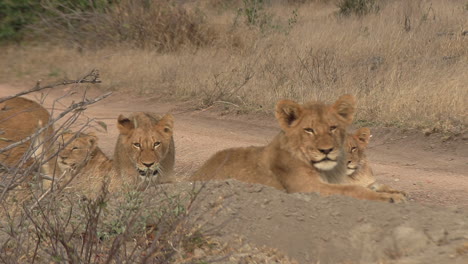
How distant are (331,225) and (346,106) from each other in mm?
1479

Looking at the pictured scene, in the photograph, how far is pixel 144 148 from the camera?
269 inches

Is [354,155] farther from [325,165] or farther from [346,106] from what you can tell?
[325,165]

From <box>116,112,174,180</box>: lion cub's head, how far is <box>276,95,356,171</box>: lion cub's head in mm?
1266

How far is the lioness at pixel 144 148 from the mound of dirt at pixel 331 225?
139cm

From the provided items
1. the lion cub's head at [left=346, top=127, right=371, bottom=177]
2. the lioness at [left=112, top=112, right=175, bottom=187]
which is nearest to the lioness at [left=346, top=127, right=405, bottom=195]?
the lion cub's head at [left=346, top=127, right=371, bottom=177]

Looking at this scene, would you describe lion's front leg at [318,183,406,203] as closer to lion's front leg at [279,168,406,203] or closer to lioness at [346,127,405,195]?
lion's front leg at [279,168,406,203]

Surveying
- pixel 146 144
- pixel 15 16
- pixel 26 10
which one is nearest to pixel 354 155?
pixel 146 144

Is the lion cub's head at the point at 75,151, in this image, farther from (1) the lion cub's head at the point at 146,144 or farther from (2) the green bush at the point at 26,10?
(2) the green bush at the point at 26,10

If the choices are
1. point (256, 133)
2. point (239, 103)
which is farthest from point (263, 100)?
point (256, 133)

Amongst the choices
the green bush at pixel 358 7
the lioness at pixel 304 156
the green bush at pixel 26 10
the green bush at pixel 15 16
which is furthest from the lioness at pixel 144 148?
the green bush at pixel 15 16

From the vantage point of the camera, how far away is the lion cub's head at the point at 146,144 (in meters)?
6.78

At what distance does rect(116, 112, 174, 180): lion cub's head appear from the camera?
22.2ft

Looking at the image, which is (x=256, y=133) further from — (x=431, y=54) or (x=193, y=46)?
(x=193, y=46)

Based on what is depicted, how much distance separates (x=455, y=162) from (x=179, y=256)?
5.69 m
